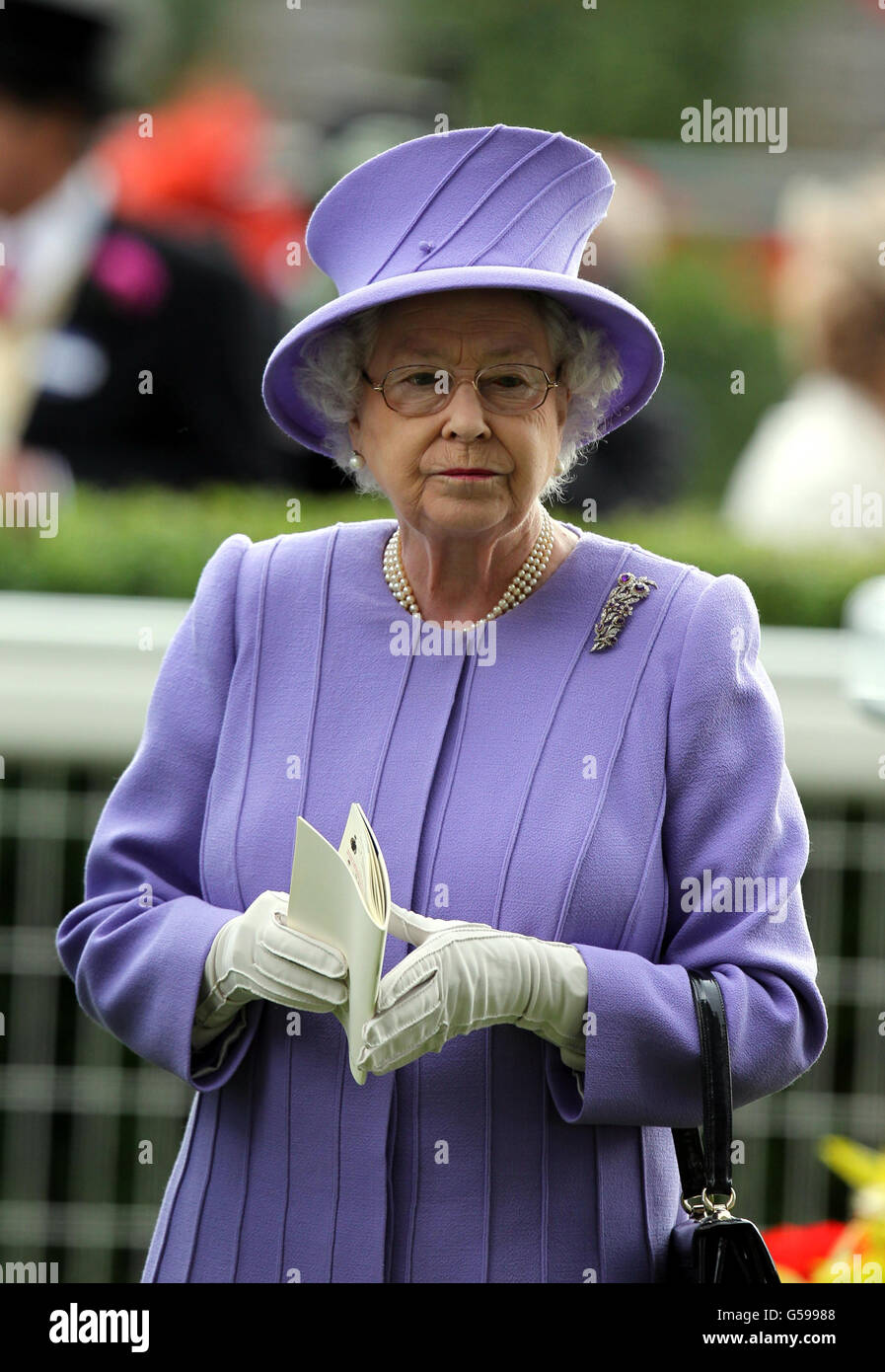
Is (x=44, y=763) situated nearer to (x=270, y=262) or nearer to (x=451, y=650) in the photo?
(x=451, y=650)

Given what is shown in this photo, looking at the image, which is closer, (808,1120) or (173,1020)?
(173,1020)

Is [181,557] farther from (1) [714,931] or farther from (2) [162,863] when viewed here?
(1) [714,931]

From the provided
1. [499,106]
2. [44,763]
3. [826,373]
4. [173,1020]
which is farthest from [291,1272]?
[499,106]

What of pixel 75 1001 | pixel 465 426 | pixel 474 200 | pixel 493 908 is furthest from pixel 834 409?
pixel 493 908

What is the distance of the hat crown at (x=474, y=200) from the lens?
8.44 ft

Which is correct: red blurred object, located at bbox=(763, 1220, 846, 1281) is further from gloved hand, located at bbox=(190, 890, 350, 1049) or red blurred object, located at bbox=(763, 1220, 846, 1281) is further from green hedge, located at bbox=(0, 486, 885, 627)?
green hedge, located at bbox=(0, 486, 885, 627)

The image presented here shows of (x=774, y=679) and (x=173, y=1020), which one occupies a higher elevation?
(x=774, y=679)

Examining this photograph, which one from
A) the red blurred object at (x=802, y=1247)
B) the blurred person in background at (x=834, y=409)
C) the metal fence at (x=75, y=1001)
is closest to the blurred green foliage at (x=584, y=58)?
the blurred person in background at (x=834, y=409)

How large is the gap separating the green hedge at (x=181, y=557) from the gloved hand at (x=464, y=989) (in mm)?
3436

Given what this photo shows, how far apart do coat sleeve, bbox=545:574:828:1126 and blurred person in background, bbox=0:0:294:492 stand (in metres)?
4.34

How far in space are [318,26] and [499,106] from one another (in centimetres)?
226

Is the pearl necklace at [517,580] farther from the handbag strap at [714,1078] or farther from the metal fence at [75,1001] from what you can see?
the metal fence at [75,1001]

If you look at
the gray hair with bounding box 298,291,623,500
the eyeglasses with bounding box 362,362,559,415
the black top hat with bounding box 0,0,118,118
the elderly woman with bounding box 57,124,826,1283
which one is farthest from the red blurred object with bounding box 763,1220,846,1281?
the black top hat with bounding box 0,0,118,118
